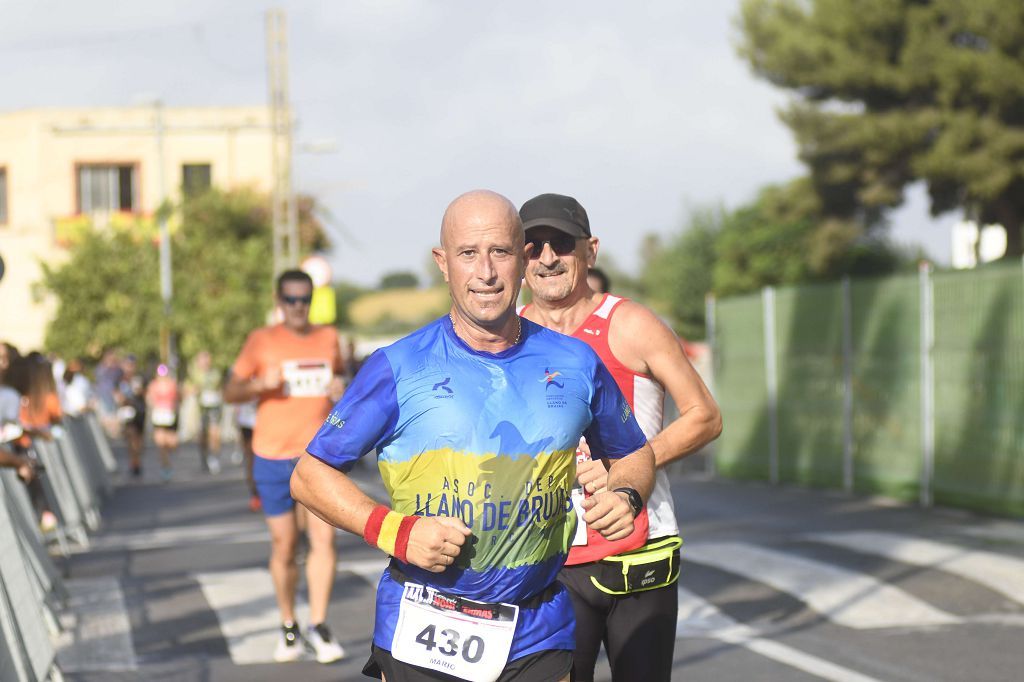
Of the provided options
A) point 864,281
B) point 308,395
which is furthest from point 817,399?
point 308,395

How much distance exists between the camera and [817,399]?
732 inches

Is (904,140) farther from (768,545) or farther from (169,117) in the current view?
(169,117)

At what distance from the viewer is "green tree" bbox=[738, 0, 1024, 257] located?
33.5 meters

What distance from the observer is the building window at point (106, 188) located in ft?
189

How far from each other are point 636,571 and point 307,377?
14.2ft

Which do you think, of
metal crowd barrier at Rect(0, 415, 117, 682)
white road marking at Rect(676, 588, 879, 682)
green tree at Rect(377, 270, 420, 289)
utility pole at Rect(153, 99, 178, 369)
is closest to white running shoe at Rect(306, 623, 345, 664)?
metal crowd barrier at Rect(0, 415, 117, 682)

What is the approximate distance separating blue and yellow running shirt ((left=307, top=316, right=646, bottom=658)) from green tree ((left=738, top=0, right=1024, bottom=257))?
30.8 metres

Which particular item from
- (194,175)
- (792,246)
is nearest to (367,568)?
(194,175)

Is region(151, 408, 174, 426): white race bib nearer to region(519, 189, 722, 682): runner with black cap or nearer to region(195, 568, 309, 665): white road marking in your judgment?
region(195, 568, 309, 665): white road marking

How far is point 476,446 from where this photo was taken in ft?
12.5

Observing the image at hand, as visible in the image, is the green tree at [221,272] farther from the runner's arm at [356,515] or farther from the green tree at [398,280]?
the green tree at [398,280]

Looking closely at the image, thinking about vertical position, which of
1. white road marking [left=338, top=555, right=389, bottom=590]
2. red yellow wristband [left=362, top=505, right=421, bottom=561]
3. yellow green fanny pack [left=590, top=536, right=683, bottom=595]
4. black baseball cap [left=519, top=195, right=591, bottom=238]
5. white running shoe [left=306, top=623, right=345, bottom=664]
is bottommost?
white road marking [left=338, top=555, right=389, bottom=590]

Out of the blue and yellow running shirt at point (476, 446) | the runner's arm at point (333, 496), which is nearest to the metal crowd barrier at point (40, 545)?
the runner's arm at point (333, 496)

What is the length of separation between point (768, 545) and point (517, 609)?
8.84m
